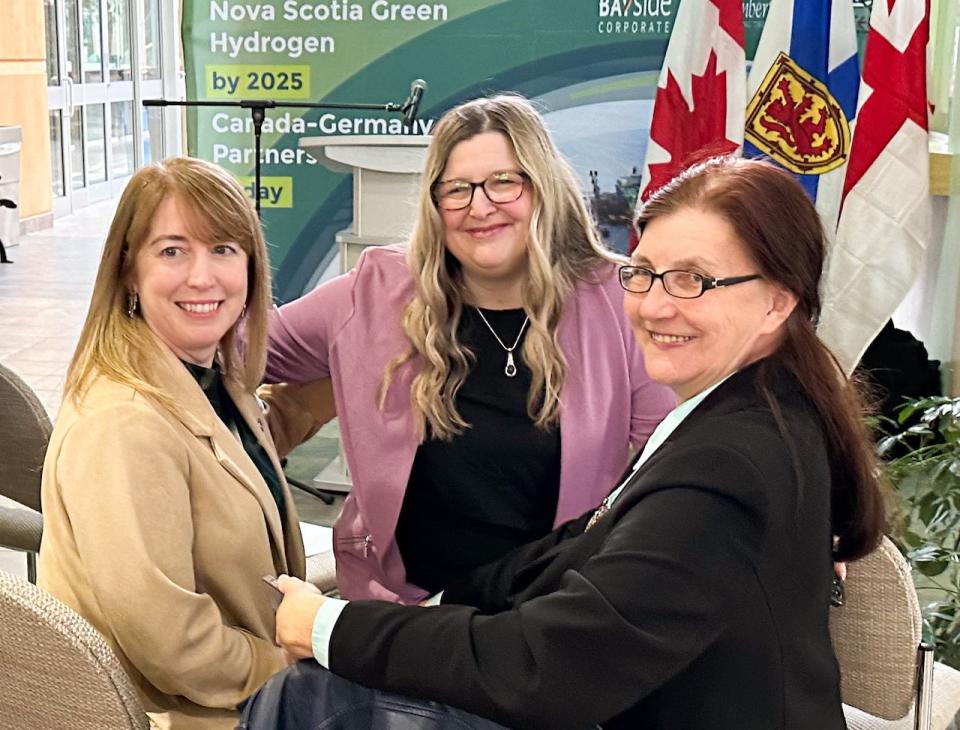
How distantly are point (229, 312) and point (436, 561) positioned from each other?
1.90 ft

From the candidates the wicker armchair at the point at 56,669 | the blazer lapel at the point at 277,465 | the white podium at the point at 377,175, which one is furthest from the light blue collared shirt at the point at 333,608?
the white podium at the point at 377,175

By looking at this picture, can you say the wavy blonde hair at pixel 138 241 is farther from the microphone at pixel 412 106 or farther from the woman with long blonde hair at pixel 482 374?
the microphone at pixel 412 106

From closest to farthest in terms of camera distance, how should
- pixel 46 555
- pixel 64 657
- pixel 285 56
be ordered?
1. pixel 64 657
2. pixel 46 555
3. pixel 285 56

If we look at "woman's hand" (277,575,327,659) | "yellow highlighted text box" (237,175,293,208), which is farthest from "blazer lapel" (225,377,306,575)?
"yellow highlighted text box" (237,175,293,208)

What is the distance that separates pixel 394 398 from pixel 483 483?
8.5 inches

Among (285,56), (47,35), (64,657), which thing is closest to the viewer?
(64,657)

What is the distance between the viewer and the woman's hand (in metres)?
1.21

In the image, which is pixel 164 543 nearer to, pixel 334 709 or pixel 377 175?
pixel 334 709

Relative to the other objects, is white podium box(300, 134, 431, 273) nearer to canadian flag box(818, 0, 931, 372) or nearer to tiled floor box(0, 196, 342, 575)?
tiled floor box(0, 196, 342, 575)

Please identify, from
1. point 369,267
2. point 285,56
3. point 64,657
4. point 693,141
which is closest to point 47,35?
point 285,56

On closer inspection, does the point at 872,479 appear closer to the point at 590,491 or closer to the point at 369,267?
the point at 590,491

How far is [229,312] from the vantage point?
170 centimetres

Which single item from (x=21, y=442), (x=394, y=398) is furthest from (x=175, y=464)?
(x=21, y=442)

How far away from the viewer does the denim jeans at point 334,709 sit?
108 centimetres
